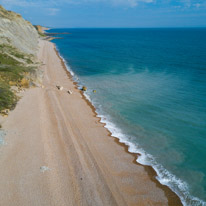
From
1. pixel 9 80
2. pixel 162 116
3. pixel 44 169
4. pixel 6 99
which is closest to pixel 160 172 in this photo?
pixel 44 169

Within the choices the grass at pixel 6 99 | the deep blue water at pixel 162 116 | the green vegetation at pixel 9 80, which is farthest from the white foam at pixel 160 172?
the green vegetation at pixel 9 80

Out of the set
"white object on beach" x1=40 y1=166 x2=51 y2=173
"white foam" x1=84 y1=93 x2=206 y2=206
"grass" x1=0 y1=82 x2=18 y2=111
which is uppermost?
"grass" x1=0 y1=82 x2=18 y2=111

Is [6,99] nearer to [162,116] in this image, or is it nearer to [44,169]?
[44,169]

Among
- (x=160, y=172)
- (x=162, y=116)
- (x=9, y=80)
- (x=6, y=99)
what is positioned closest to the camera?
(x=160, y=172)

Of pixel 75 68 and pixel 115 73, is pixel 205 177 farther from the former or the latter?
pixel 75 68

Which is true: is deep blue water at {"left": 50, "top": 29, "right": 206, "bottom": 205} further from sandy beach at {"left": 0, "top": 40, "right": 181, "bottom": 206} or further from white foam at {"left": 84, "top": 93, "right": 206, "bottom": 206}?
sandy beach at {"left": 0, "top": 40, "right": 181, "bottom": 206}

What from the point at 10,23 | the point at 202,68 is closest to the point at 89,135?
the point at 202,68

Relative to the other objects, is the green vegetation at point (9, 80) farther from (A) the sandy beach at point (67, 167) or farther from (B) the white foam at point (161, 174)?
(B) the white foam at point (161, 174)

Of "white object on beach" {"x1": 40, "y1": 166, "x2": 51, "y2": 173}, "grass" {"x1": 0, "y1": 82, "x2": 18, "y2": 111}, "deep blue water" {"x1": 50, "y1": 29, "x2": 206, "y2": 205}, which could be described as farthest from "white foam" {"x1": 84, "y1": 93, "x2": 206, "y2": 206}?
"grass" {"x1": 0, "y1": 82, "x2": 18, "y2": 111}
